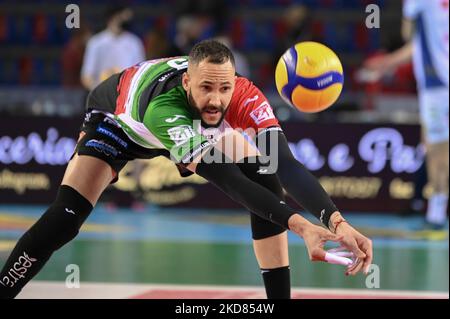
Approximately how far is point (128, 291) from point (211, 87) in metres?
2.25

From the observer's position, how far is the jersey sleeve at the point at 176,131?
4617 mm

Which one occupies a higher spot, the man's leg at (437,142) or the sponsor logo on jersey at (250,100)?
the sponsor logo on jersey at (250,100)

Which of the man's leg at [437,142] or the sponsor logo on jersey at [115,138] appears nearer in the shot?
the sponsor logo on jersey at [115,138]

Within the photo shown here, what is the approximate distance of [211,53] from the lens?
483 centimetres

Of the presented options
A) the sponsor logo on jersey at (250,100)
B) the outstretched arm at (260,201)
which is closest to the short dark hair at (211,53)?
the sponsor logo on jersey at (250,100)

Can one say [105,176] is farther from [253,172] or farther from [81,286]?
[81,286]

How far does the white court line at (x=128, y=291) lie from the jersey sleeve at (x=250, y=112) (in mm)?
1651

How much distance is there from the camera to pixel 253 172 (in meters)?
5.30

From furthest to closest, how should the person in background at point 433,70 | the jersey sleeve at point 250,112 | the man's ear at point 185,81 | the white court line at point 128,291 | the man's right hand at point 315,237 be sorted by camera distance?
the person in background at point 433,70 → the white court line at point 128,291 → the jersey sleeve at point 250,112 → the man's ear at point 185,81 → the man's right hand at point 315,237

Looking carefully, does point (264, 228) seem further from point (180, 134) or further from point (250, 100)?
point (180, 134)

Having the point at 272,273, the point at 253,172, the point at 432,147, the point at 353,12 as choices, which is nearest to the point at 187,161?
the point at 253,172

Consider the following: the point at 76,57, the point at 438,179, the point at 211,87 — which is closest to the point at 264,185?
the point at 211,87

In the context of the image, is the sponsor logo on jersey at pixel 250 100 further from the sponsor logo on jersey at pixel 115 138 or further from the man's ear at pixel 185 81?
the sponsor logo on jersey at pixel 115 138

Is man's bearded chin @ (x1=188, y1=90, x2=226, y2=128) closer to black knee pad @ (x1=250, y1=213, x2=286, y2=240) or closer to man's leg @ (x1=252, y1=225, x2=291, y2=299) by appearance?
black knee pad @ (x1=250, y1=213, x2=286, y2=240)
